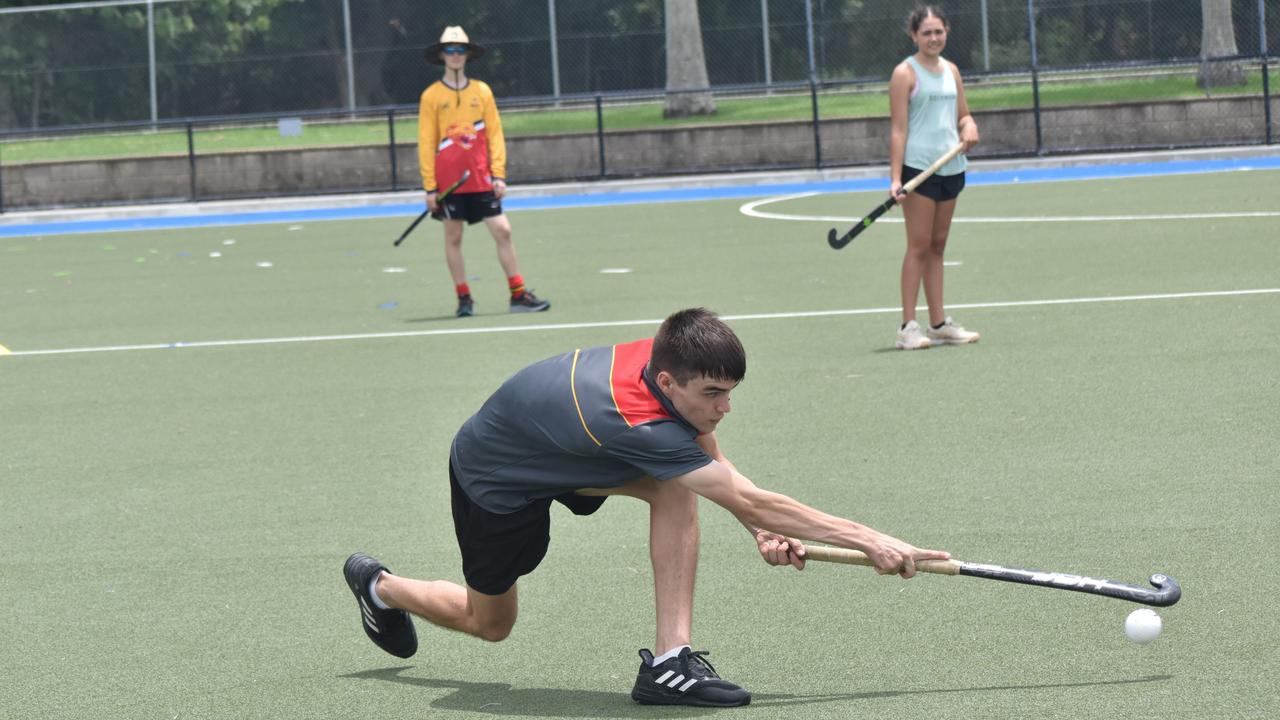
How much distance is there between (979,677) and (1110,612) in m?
0.72

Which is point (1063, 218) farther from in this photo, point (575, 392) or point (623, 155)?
point (575, 392)

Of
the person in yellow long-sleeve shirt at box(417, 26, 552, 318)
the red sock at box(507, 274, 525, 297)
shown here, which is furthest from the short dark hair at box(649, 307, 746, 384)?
the red sock at box(507, 274, 525, 297)

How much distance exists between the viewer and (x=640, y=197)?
81.8 feet

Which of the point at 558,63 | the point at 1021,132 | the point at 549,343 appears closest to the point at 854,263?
the point at 549,343

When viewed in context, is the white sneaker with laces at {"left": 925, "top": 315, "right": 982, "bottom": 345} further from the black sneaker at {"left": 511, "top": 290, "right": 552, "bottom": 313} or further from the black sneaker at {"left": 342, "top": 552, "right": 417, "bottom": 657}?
the black sneaker at {"left": 342, "top": 552, "right": 417, "bottom": 657}

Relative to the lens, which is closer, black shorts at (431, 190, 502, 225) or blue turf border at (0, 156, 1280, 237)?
black shorts at (431, 190, 502, 225)

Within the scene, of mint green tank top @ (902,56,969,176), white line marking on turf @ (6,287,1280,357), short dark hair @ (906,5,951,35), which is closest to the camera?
short dark hair @ (906,5,951,35)

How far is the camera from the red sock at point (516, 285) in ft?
42.7

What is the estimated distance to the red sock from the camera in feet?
42.7

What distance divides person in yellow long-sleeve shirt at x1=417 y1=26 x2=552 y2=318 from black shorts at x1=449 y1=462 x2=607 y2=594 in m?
7.75

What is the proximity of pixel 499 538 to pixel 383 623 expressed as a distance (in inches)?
22.7

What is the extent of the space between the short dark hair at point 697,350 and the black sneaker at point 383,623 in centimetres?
132

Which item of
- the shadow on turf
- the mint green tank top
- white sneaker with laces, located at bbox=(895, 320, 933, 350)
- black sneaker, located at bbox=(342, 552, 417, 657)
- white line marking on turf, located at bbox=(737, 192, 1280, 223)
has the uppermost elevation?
the mint green tank top

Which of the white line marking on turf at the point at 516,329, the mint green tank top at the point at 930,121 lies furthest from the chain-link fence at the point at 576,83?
the mint green tank top at the point at 930,121
